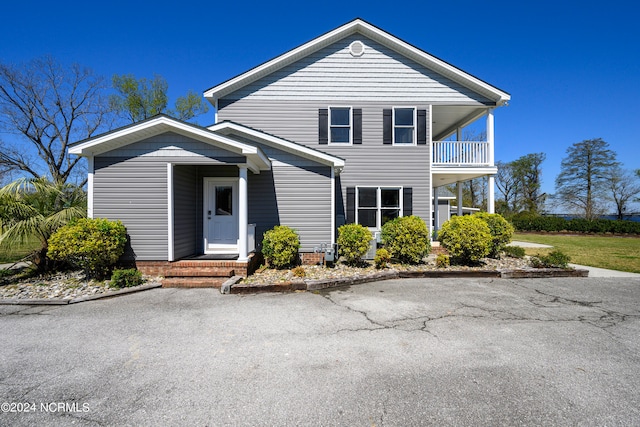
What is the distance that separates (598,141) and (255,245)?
126 ft

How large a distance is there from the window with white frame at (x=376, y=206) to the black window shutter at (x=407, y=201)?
111 mm

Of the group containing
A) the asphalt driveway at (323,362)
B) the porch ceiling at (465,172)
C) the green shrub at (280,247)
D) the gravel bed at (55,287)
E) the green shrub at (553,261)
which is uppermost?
the porch ceiling at (465,172)

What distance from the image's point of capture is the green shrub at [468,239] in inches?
310

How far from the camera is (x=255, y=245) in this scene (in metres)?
8.80

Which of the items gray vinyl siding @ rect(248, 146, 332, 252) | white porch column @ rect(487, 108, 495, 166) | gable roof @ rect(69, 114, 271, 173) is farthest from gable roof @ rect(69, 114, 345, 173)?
white porch column @ rect(487, 108, 495, 166)

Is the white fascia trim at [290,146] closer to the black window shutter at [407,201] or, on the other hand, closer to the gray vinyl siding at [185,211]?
the gray vinyl siding at [185,211]

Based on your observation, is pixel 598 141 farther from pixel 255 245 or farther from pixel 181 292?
pixel 181 292

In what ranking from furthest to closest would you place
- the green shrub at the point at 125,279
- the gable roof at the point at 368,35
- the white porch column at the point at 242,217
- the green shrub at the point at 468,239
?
the gable roof at the point at 368,35 → the green shrub at the point at 468,239 → the white porch column at the point at 242,217 → the green shrub at the point at 125,279

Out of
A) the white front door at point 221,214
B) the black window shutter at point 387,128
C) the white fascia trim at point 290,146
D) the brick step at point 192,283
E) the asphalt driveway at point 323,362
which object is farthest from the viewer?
the black window shutter at point 387,128

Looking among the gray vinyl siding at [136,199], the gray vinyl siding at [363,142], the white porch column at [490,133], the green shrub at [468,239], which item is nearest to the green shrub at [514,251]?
the green shrub at [468,239]

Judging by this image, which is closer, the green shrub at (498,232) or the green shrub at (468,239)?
the green shrub at (468,239)

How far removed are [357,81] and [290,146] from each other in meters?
4.46

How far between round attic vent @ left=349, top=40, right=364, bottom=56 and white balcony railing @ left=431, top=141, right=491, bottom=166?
4482mm

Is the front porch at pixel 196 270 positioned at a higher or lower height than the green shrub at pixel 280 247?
lower
